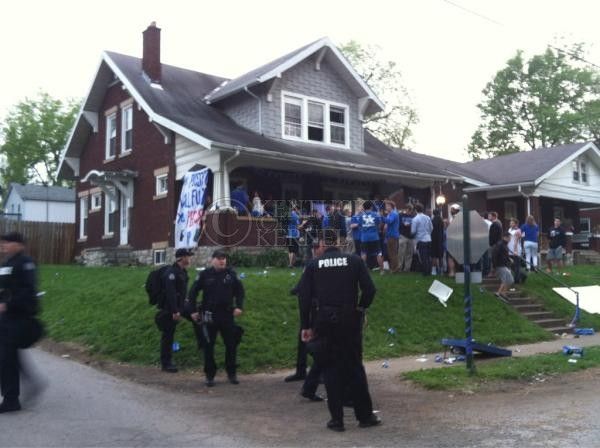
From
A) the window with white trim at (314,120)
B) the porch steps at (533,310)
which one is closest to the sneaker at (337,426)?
the porch steps at (533,310)

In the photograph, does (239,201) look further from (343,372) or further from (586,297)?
(343,372)

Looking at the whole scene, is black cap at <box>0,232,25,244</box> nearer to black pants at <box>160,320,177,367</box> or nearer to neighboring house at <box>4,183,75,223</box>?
black pants at <box>160,320,177,367</box>

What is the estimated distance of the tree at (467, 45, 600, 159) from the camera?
51000mm

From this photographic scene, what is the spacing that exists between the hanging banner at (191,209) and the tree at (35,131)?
4026 centimetres

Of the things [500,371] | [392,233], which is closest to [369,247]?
[392,233]

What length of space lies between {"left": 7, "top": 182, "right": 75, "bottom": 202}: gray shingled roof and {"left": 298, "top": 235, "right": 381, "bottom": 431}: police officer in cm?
4863

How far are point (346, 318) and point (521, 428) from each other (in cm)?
202

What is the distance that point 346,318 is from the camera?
21.9 feet

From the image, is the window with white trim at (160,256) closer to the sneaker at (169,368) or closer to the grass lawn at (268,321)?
the grass lawn at (268,321)

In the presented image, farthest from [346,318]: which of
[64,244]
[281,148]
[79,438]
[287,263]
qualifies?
[64,244]

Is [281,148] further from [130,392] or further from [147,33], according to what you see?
[130,392]

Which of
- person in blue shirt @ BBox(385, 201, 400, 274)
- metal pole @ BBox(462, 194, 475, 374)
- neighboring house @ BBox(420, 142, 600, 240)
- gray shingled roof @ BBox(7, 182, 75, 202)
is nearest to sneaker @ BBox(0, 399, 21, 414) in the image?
metal pole @ BBox(462, 194, 475, 374)

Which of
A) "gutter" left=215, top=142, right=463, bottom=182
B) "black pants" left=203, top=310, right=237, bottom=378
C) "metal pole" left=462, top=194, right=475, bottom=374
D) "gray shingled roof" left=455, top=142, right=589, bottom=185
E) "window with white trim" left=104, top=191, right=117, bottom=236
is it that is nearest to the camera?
"black pants" left=203, top=310, right=237, bottom=378

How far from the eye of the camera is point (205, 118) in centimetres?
2166
